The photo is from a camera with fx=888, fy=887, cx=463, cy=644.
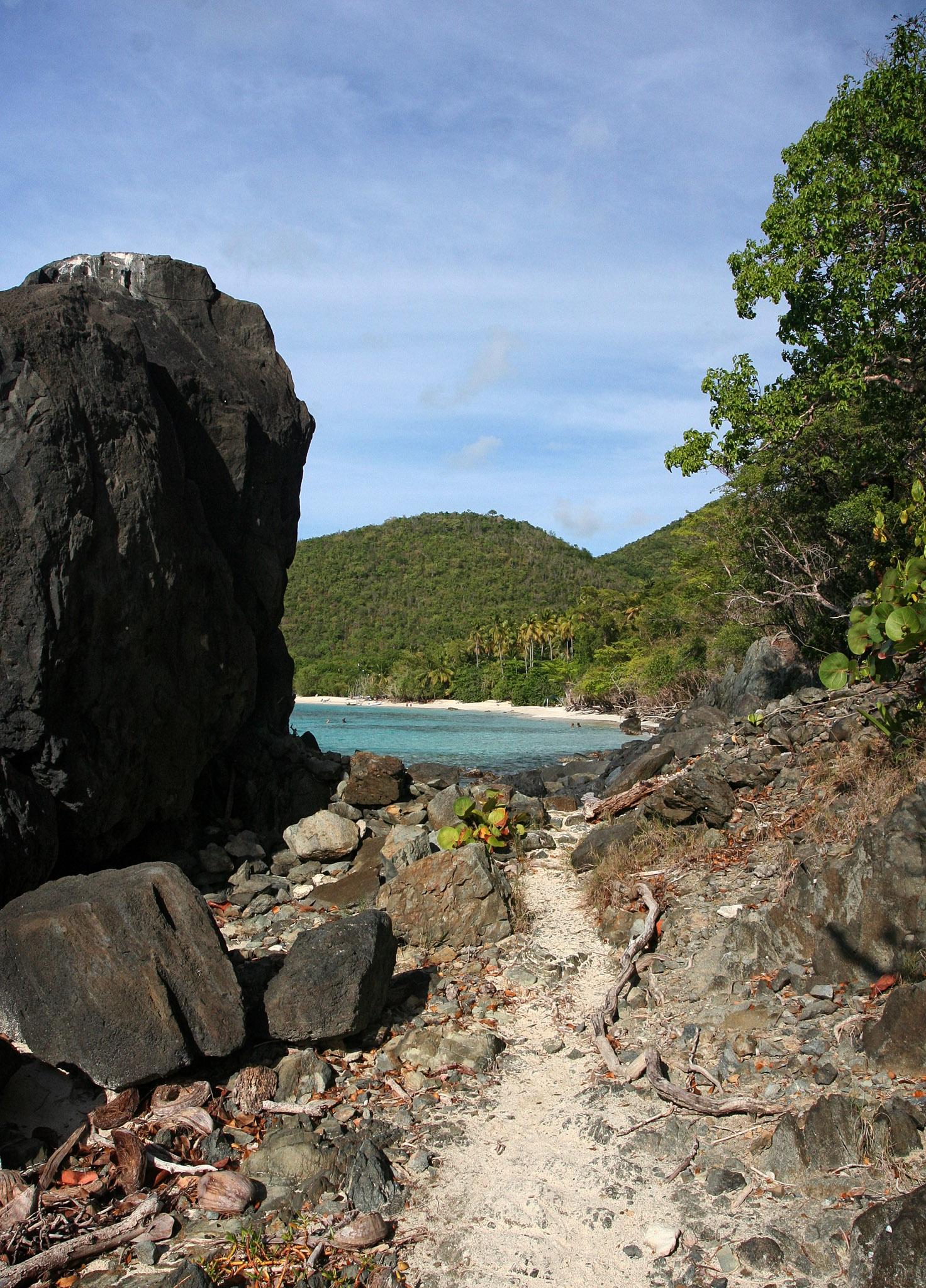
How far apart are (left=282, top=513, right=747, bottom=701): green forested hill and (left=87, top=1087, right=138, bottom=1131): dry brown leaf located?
50502mm

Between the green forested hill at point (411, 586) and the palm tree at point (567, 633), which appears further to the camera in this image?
the green forested hill at point (411, 586)

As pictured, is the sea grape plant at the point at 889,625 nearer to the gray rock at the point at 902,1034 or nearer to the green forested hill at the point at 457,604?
the gray rock at the point at 902,1034

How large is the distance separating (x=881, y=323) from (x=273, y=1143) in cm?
1325

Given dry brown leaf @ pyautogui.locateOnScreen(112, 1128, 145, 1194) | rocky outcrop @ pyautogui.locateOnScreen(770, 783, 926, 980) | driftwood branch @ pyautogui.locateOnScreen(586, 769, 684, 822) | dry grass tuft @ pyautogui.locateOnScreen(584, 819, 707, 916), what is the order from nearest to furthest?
1. dry brown leaf @ pyautogui.locateOnScreen(112, 1128, 145, 1194)
2. rocky outcrop @ pyautogui.locateOnScreen(770, 783, 926, 980)
3. dry grass tuft @ pyautogui.locateOnScreen(584, 819, 707, 916)
4. driftwood branch @ pyautogui.locateOnScreen(586, 769, 684, 822)

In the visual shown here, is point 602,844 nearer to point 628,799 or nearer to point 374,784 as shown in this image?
point 628,799

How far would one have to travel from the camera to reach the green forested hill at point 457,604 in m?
75.3

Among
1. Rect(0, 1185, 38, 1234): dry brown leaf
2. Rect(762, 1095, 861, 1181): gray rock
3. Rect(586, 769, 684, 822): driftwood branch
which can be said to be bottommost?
Rect(0, 1185, 38, 1234): dry brown leaf

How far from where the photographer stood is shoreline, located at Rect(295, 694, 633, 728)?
54.4 meters

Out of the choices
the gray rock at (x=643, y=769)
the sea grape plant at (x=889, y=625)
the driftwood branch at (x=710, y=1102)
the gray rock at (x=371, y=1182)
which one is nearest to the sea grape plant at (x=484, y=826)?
Answer: the gray rock at (x=643, y=769)

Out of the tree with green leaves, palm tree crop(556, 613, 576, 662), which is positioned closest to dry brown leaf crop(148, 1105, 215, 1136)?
the tree with green leaves

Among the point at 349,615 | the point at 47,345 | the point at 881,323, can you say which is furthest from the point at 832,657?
the point at 349,615

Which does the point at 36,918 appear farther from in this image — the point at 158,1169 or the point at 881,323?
the point at 881,323

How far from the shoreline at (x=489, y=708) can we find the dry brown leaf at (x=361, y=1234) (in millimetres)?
44067

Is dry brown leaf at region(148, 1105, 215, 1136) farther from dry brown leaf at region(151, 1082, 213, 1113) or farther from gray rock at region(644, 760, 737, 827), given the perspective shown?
gray rock at region(644, 760, 737, 827)
